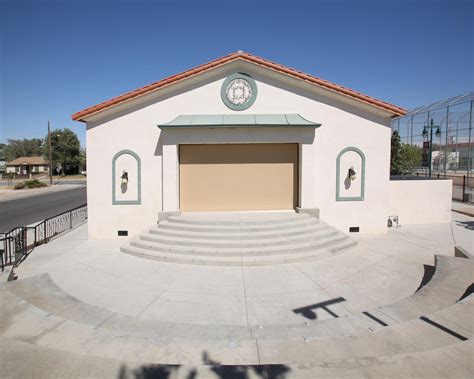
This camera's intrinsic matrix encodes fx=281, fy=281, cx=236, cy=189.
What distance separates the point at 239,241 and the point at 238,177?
3411 mm

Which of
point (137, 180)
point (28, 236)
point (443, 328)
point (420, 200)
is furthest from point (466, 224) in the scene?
point (28, 236)

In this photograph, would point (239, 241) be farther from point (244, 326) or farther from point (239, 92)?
point (239, 92)

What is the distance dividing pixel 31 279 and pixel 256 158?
8.25 metres

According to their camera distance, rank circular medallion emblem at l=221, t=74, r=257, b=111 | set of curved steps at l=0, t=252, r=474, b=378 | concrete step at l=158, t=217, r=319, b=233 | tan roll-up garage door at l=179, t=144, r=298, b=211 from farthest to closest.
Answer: tan roll-up garage door at l=179, t=144, r=298, b=211 → circular medallion emblem at l=221, t=74, r=257, b=111 → concrete step at l=158, t=217, r=319, b=233 → set of curved steps at l=0, t=252, r=474, b=378

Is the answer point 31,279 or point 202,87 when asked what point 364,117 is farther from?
point 31,279

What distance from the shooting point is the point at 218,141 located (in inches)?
436

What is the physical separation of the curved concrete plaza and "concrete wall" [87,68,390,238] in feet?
7.02

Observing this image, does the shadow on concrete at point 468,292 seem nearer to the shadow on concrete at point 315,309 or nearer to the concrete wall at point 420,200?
the shadow on concrete at point 315,309

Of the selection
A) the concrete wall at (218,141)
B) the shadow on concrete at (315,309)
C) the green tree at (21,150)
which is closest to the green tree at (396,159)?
the concrete wall at (218,141)

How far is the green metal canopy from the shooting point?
10453mm

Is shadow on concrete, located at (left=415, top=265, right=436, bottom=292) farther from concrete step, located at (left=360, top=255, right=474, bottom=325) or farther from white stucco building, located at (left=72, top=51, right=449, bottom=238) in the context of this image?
white stucco building, located at (left=72, top=51, right=449, bottom=238)

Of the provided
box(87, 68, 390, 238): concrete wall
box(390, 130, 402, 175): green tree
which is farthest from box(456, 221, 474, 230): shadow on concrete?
box(390, 130, 402, 175): green tree

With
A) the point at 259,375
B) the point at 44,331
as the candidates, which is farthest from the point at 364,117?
the point at 44,331

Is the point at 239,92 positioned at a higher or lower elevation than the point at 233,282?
higher
